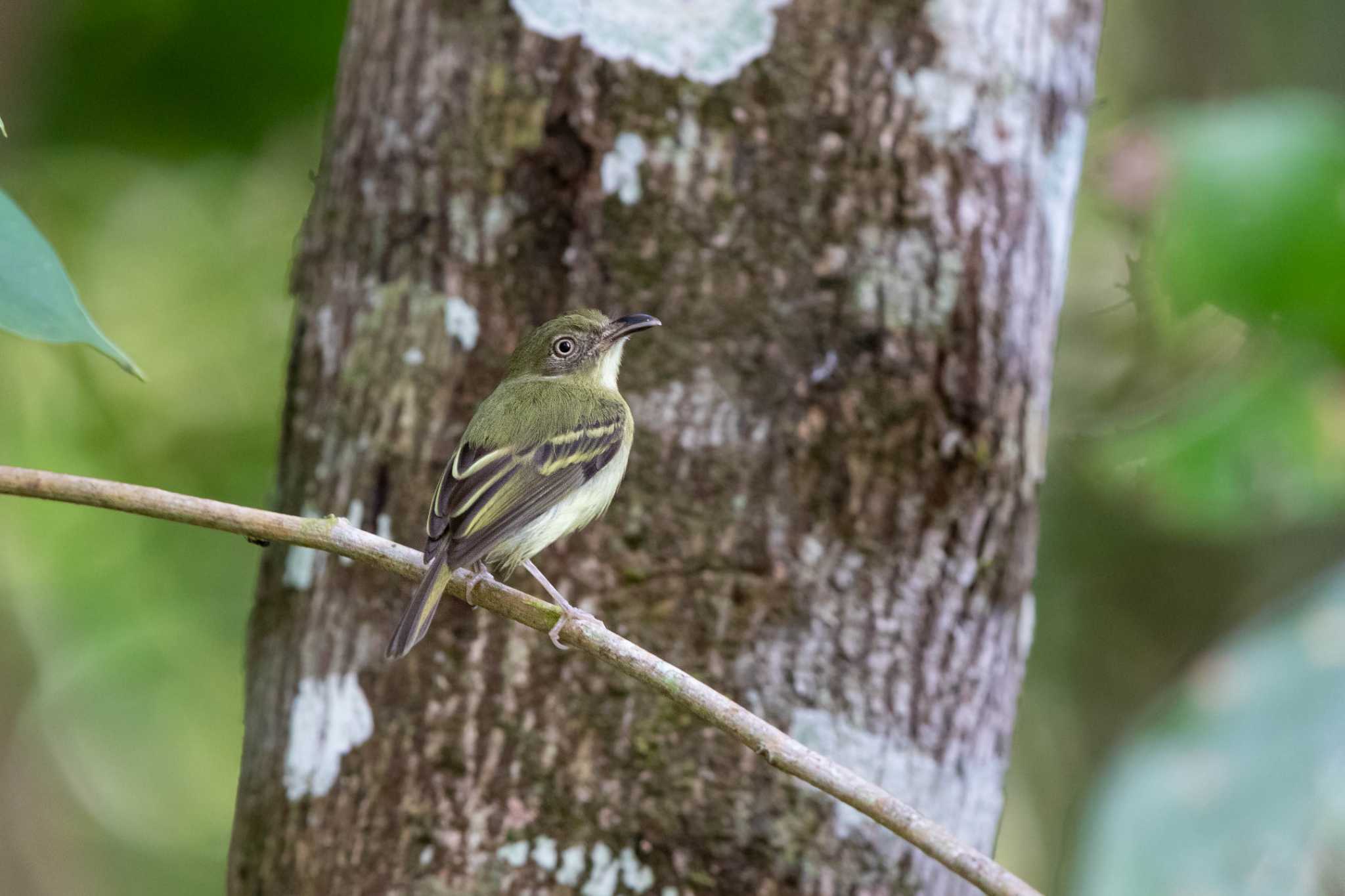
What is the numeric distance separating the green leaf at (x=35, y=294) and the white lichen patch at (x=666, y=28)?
1.43 metres

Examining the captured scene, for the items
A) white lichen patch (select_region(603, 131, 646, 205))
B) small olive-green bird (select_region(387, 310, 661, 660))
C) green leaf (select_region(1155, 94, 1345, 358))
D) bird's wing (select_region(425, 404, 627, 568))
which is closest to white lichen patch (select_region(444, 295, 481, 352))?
small olive-green bird (select_region(387, 310, 661, 660))

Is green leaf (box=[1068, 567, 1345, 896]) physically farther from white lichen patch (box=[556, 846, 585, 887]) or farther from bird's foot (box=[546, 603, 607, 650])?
bird's foot (box=[546, 603, 607, 650])

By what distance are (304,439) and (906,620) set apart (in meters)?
1.38

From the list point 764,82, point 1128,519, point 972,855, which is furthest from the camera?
point 1128,519

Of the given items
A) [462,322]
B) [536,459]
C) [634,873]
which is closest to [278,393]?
[462,322]

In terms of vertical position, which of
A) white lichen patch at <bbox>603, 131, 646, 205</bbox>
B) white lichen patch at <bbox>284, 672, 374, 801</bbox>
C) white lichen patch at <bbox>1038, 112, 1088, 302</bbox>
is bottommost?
white lichen patch at <bbox>284, 672, 374, 801</bbox>

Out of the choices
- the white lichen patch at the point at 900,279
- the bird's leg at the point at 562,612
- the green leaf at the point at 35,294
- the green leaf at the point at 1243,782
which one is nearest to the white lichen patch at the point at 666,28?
the white lichen patch at the point at 900,279

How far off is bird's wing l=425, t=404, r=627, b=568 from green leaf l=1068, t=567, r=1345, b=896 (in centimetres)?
132

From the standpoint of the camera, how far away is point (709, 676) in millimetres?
2732

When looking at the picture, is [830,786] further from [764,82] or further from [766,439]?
[764,82]

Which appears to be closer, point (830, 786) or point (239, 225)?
point (830, 786)

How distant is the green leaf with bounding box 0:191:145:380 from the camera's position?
5.13ft

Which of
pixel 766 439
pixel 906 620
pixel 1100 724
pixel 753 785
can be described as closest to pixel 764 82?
pixel 766 439

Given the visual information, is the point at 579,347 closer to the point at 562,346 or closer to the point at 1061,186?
the point at 562,346
